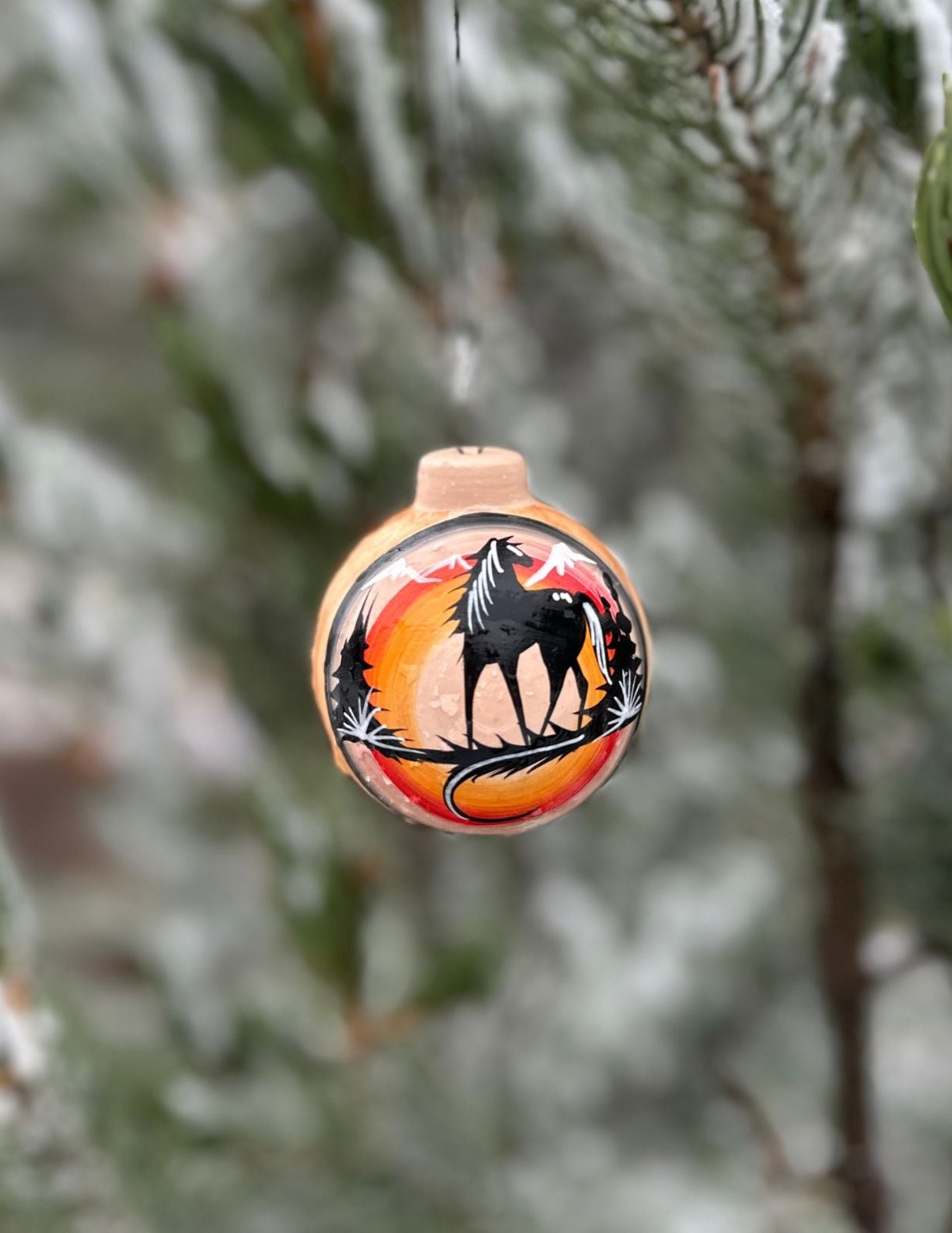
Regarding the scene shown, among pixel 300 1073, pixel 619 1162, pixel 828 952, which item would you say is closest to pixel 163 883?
pixel 300 1073

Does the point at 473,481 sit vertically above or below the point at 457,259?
below

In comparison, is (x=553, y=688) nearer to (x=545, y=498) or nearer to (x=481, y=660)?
(x=481, y=660)

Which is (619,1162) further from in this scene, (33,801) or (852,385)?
(33,801)

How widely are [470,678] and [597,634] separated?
0.13ft

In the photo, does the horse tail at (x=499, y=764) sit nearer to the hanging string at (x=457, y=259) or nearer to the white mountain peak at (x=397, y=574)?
the white mountain peak at (x=397, y=574)

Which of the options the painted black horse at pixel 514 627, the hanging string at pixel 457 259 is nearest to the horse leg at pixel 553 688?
the painted black horse at pixel 514 627

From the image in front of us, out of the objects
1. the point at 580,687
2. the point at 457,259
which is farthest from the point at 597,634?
the point at 457,259

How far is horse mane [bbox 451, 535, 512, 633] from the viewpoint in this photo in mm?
291

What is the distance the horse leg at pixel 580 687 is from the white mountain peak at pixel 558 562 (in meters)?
0.03

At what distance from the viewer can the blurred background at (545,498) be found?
42 centimetres

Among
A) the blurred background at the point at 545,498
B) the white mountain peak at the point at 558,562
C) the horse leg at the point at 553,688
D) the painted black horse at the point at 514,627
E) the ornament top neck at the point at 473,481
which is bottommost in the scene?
the horse leg at the point at 553,688

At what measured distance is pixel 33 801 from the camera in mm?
1517

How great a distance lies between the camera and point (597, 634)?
300 millimetres

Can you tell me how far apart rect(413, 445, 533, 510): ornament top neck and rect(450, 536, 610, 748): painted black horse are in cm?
3
